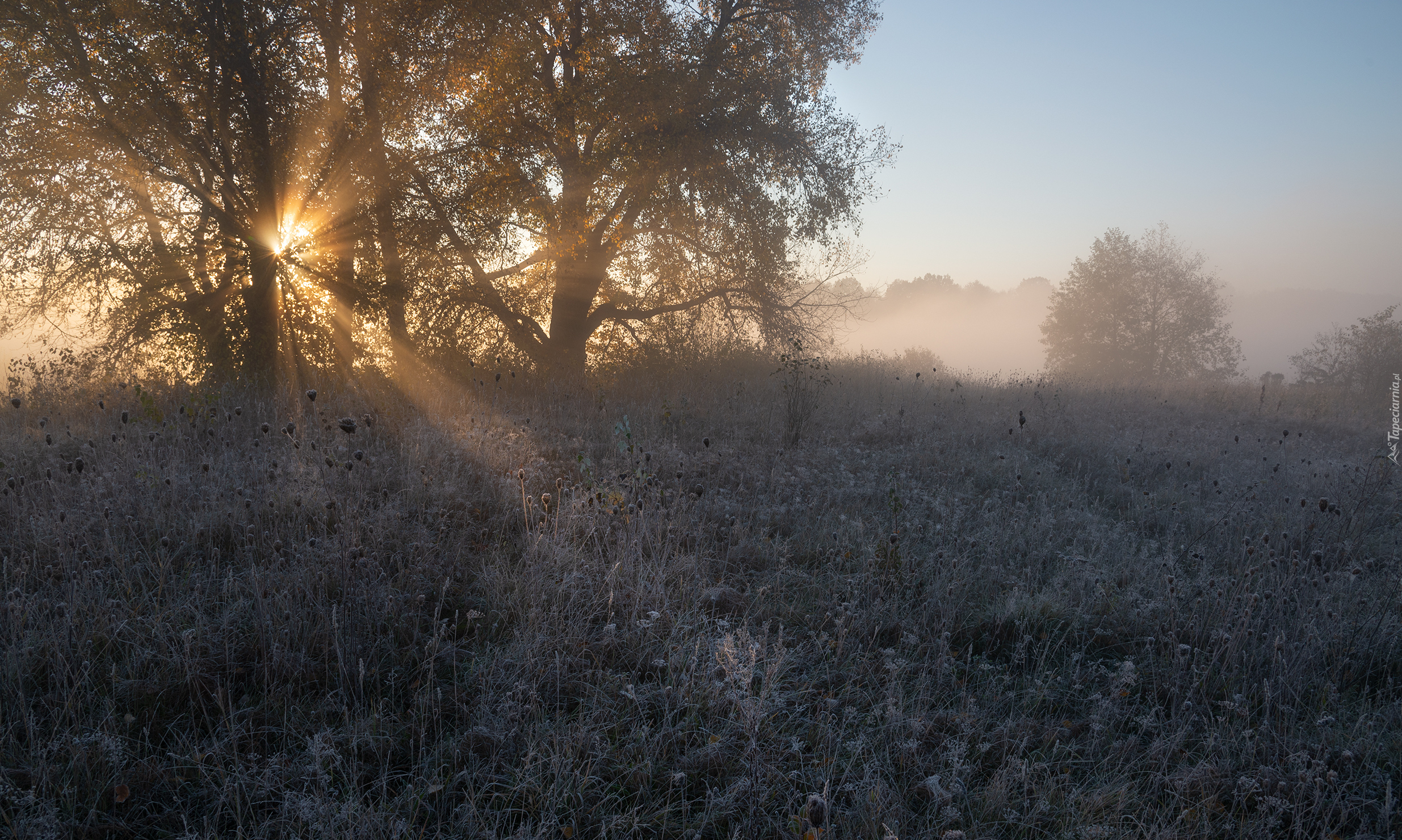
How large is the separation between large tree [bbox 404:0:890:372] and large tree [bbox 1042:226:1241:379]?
24064 mm

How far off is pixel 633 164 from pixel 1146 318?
31.1 meters

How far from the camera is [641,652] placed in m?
2.89

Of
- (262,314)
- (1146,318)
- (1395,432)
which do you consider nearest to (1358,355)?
(1146,318)

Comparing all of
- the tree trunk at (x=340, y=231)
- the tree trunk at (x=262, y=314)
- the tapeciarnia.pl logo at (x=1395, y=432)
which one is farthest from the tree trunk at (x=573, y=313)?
the tapeciarnia.pl logo at (x=1395, y=432)

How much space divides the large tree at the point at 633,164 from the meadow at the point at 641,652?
5.32 m

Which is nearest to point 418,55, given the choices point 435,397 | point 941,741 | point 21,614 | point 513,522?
point 435,397

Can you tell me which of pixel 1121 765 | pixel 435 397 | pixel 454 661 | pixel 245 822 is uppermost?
pixel 435 397

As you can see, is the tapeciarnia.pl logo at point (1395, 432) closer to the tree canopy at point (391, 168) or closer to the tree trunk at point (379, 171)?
the tree canopy at point (391, 168)

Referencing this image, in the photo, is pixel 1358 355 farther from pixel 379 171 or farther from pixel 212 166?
pixel 212 166

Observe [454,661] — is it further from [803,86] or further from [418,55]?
[803,86]

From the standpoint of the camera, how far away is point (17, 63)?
7.51 metres

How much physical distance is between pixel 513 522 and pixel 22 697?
7.98 ft

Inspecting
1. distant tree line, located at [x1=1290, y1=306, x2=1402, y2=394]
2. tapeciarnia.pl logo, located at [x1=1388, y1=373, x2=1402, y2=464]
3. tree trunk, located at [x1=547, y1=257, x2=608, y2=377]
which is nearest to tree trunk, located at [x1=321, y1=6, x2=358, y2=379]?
tree trunk, located at [x1=547, y1=257, x2=608, y2=377]

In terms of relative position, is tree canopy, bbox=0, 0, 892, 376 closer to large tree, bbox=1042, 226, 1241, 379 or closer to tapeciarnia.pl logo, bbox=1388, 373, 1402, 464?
tapeciarnia.pl logo, bbox=1388, 373, 1402, 464
